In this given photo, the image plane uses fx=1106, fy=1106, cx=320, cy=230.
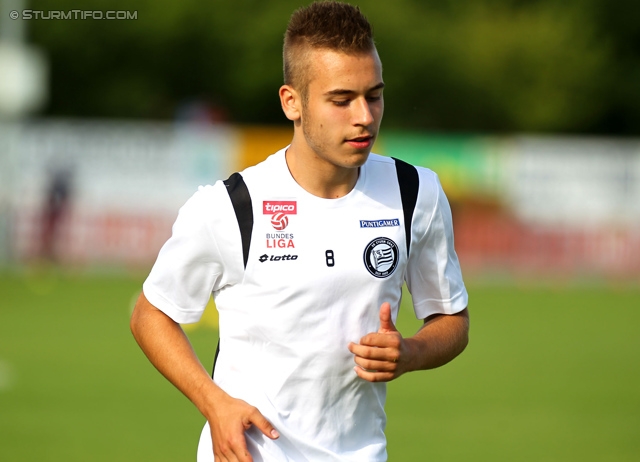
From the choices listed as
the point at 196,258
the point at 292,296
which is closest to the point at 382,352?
the point at 292,296

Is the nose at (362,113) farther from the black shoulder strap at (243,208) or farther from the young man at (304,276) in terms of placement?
the black shoulder strap at (243,208)

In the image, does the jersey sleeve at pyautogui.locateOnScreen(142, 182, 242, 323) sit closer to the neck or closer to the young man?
the young man

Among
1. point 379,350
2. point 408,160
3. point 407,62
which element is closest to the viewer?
point 379,350

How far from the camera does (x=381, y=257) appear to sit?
403 centimetres

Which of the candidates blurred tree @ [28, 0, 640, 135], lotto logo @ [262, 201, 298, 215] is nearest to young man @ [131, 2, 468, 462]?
lotto logo @ [262, 201, 298, 215]

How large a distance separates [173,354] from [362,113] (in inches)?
42.5

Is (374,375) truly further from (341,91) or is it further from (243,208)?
(341,91)

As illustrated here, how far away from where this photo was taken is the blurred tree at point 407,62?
1581 inches

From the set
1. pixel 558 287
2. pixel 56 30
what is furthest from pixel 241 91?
pixel 558 287

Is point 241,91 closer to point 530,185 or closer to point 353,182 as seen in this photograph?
point 530,185

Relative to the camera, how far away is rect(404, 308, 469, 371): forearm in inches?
153

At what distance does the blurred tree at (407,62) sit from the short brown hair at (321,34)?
1419 inches

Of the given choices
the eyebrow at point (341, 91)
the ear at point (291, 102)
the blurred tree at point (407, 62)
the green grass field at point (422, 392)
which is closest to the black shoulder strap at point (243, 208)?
the ear at point (291, 102)

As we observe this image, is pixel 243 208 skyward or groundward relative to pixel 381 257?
skyward
